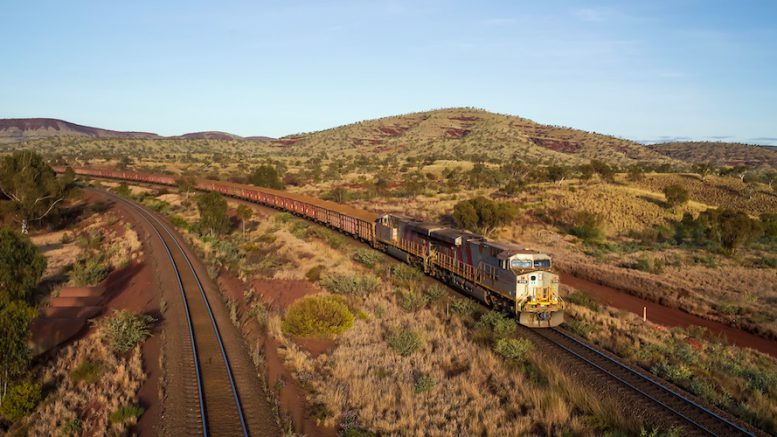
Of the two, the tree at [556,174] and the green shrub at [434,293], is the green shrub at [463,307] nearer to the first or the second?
the green shrub at [434,293]

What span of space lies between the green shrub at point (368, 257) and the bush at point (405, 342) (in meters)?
13.4

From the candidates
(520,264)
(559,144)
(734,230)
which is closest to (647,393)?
(520,264)

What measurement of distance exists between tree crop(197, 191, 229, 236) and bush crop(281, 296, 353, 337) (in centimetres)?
2631

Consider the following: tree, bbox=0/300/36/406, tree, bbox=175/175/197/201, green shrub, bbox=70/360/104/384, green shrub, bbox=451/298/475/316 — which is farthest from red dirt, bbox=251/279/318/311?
tree, bbox=175/175/197/201

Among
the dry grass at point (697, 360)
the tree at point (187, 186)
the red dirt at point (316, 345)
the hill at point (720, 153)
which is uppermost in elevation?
the hill at point (720, 153)

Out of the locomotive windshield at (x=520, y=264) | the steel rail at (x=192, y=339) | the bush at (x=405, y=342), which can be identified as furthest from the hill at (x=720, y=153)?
the bush at (x=405, y=342)

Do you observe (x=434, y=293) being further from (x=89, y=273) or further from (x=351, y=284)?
(x=89, y=273)

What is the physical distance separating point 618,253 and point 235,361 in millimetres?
34081

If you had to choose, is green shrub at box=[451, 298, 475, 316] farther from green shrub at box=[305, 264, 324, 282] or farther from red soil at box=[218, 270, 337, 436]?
green shrub at box=[305, 264, 324, 282]

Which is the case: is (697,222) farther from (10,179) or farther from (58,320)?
(10,179)

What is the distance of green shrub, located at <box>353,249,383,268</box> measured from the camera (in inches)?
1292

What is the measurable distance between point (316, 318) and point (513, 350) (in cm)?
823

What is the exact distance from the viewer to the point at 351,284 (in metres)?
26.2

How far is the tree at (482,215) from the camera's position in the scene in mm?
46281
